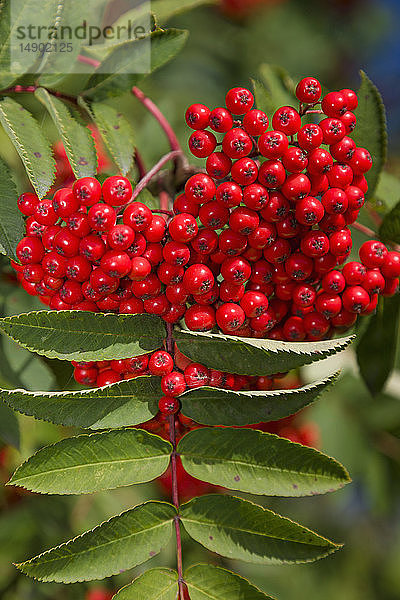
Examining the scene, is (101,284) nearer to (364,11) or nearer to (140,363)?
(140,363)

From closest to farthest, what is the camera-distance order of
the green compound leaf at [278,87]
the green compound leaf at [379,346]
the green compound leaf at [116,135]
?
1. the green compound leaf at [116,135]
2. the green compound leaf at [379,346]
3. the green compound leaf at [278,87]

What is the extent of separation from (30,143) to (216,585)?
0.75 m

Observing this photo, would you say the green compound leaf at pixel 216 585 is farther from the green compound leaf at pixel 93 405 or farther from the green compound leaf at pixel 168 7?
the green compound leaf at pixel 168 7

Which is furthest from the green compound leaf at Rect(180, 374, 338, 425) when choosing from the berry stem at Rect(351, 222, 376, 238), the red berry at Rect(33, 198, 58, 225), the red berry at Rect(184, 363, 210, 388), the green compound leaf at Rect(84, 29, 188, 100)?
the green compound leaf at Rect(84, 29, 188, 100)

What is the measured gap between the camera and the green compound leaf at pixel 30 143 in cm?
94

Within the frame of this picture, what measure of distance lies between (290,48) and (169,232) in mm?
2843

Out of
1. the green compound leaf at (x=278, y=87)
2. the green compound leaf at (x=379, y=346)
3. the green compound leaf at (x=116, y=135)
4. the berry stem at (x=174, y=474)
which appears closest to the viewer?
the berry stem at (x=174, y=474)

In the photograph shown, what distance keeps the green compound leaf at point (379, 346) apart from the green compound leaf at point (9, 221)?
2.29 feet

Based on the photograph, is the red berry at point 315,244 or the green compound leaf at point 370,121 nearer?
the red berry at point 315,244

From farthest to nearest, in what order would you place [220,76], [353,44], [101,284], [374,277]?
[353,44]
[220,76]
[374,277]
[101,284]

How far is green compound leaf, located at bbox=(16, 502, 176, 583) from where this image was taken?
0.86m

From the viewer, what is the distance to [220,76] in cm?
325

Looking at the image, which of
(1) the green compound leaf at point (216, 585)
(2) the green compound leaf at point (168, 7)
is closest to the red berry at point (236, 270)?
(1) the green compound leaf at point (216, 585)

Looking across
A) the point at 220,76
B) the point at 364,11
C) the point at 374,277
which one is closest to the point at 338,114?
the point at 374,277
